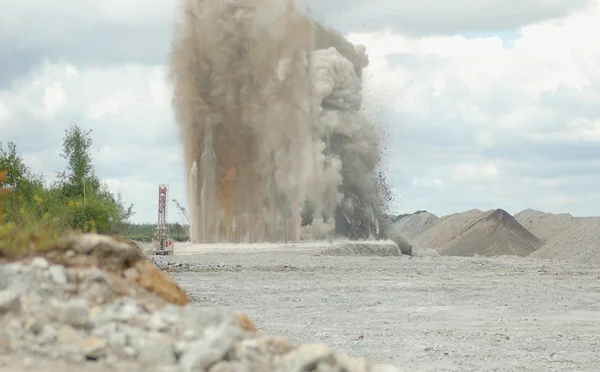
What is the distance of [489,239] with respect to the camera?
75.4 m

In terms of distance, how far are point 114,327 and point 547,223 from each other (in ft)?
274

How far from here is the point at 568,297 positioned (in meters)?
30.5

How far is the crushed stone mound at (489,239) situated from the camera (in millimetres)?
73125

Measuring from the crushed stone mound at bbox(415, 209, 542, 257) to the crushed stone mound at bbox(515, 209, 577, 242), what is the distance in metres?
3.85

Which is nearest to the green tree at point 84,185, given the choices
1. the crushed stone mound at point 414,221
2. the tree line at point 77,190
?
the tree line at point 77,190

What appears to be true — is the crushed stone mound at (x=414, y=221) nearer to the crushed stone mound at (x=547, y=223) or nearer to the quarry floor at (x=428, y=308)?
the crushed stone mound at (x=547, y=223)

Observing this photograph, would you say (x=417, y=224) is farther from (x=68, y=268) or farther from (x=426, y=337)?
(x=68, y=268)

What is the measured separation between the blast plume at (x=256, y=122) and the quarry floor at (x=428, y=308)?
2958 cm

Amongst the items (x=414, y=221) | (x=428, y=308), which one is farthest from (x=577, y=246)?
(x=414, y=221)

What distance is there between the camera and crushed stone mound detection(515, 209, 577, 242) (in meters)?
82.0

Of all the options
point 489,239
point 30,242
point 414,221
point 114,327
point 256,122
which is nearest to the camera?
point 114,327

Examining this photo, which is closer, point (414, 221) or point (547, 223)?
point (547, 223)

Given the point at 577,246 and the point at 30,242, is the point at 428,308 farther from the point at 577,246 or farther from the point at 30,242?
the point at 577,246

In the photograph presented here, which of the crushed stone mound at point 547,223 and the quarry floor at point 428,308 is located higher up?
the crushed stone mound at point 547,223
